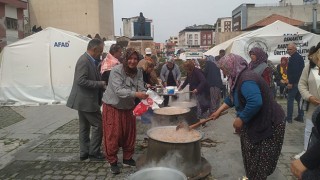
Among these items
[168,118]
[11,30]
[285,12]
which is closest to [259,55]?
[168,118]

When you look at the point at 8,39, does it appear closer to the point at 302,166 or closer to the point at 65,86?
the point at 65,86

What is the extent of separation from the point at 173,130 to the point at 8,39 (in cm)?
2751

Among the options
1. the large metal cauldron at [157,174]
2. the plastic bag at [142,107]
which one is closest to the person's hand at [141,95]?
the plastic bag at [142,107]

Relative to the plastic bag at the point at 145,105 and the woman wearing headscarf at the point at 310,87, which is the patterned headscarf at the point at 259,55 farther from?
the plastic bag at the point at 145,105

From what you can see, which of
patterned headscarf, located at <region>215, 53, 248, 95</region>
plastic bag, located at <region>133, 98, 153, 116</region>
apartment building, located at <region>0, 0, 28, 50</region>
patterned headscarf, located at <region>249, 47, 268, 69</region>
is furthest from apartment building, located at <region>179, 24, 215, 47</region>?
patterned headscarf, located at <region>215, 53, 248, 95</region>

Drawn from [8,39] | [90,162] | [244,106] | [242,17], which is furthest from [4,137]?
[242,17]

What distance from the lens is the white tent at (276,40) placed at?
12156mm

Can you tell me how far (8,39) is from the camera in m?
27.5

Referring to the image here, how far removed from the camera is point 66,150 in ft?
19.7

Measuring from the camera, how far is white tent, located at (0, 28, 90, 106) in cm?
1165

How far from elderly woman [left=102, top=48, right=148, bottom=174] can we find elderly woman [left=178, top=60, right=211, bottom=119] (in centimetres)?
314

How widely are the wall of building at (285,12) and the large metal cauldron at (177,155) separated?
64526 mm

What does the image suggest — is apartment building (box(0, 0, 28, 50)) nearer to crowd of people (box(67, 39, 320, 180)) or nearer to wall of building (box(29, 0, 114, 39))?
wall of building (box(29, 0, 114, 39))

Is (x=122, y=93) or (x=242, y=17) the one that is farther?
(x=242, y=17)
